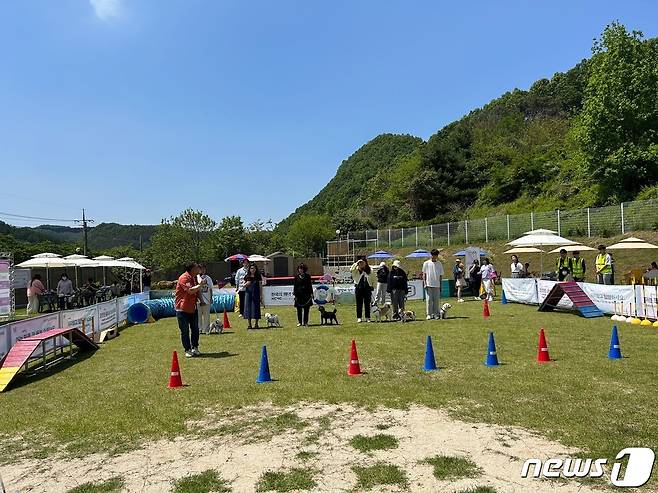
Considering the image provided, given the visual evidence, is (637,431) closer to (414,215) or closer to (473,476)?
(473,476)

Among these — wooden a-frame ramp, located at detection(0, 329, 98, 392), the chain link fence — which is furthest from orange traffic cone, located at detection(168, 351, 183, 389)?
the chain link fence

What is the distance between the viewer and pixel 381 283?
55.0 feet

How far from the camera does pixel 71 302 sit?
80.3 ft

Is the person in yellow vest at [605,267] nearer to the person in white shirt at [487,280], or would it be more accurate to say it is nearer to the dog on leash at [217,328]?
the person in white shirt at [487,280]

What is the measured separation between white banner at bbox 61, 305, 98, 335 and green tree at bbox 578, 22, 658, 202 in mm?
34294

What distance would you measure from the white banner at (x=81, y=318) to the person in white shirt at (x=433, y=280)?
9.25 meters

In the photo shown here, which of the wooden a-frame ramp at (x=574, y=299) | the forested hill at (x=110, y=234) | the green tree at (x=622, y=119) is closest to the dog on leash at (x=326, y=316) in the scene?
the wooden a-frame ramp at (x=574, y=299)

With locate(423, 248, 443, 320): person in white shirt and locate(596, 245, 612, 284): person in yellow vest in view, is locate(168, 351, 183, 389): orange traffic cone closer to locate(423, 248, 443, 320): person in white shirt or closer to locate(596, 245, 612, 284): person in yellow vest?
locate(423, 248, 443, 320): person in white shirt

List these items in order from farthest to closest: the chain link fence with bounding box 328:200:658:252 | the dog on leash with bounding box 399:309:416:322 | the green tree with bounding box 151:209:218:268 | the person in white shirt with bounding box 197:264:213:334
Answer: the green tree with bounding box 151:209:218:268 < the chain link fence with bounding box 328:200:658:252 < the dog on leash with bounding box 399:309:416:322 < the person in white shirt with bounding box 197:264:213:334

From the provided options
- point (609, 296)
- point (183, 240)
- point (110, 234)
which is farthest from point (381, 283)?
point (110, 234)

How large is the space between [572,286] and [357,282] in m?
6.80

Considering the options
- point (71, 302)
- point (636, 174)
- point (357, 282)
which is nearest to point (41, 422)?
point (357, 282)

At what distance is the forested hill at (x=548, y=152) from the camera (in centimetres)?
3556

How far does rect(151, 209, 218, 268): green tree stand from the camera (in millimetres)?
57562
